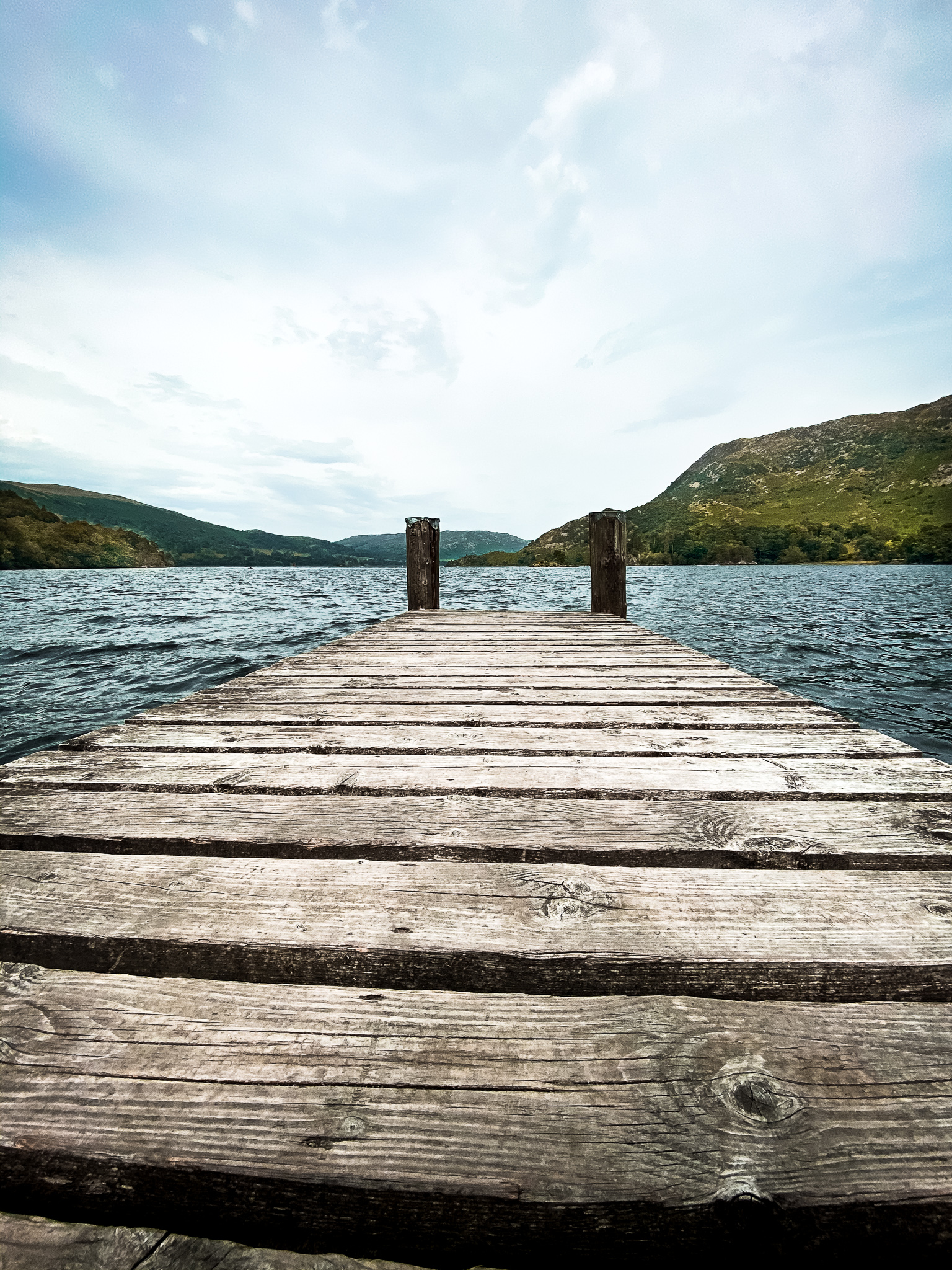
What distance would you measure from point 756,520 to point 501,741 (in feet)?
384

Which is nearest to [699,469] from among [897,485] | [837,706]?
[897,485]

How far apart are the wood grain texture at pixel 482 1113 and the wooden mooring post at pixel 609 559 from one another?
6.78m

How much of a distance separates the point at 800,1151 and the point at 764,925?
46cm

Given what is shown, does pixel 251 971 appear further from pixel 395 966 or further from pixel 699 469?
pixel 699 469

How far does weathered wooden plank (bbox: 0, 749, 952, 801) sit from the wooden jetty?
0.02 meters

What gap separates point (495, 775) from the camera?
197 cm

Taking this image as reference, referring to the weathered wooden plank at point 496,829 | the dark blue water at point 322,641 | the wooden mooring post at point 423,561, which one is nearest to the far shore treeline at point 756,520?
the dark blue water at point 322,641

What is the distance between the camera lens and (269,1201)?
71 centimetres

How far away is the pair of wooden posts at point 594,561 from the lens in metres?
7.67

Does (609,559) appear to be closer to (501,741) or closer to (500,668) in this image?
(500,668)

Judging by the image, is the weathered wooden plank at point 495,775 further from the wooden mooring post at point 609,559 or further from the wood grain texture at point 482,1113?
the wooden mooring post at point 609,559

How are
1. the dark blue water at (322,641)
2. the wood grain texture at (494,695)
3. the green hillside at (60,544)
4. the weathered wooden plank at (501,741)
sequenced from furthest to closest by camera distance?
the green hillside at (60,544) → the dark blue water at (322,641) → the wood grain texture at (494,695) → the weathered wooden plank at (501,741)

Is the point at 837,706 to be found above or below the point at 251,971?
below

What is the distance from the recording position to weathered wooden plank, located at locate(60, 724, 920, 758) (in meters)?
2.22
